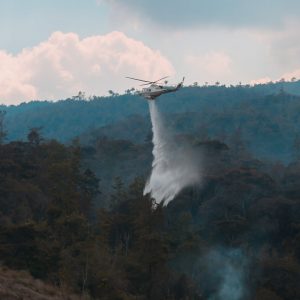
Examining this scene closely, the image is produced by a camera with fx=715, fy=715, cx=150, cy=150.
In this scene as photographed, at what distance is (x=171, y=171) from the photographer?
75.9 m

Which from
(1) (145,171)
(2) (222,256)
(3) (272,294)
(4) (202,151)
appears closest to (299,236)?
(2) (222,256)

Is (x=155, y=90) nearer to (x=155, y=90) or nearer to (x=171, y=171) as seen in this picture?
(x=155, y=90)

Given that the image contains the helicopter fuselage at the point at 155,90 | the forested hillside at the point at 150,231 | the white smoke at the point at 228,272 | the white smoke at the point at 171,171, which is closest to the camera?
the forested hillside at the point at 150,231

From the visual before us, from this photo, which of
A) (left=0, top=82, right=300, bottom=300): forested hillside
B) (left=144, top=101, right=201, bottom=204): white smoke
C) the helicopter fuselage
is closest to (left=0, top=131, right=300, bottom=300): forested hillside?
(left=0, top=82, right=300, bottom=300): forested hillside

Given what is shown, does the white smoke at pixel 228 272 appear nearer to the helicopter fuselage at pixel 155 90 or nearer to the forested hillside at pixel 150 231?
the forested hillside at pixel 150 231

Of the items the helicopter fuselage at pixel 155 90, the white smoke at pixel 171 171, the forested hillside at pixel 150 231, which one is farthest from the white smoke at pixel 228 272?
the helicopter fuselage at pixel 155 90

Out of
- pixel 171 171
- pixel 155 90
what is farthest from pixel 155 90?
pixel 171 171

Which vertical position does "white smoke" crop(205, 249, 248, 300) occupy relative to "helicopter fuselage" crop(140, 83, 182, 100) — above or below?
below

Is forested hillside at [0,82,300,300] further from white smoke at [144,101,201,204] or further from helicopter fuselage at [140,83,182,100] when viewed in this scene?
helicopter fuselage at [140,83,182,100]

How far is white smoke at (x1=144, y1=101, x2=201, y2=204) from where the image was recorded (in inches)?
2749

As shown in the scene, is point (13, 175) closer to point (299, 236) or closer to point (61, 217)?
point (61, 217)

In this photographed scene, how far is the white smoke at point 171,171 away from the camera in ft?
229

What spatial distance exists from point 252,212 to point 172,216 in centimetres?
811

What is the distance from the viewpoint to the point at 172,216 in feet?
236
